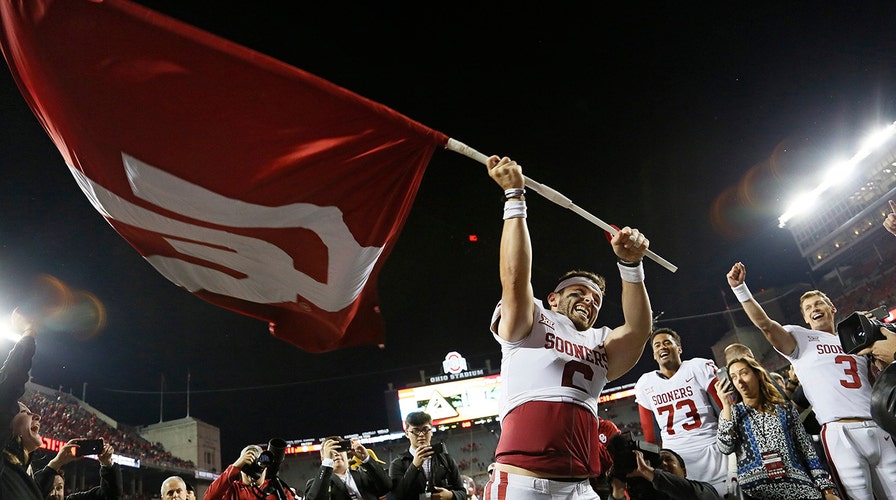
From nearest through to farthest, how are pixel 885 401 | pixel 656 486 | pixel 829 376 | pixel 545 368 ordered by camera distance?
pixel 885 401
pixel 545 368
pixel 656 486
pixel 829 376

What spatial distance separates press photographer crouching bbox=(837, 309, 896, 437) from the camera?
208 centimetres

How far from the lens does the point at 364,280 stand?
207 inches

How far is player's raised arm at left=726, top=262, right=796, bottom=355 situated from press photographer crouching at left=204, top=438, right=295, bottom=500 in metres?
5.75

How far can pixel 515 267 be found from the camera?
3.32m

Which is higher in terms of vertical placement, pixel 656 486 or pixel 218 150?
pixel 218 150

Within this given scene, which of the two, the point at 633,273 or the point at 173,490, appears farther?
the point at 173,490

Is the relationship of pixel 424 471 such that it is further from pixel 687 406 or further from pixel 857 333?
pixel 857 333

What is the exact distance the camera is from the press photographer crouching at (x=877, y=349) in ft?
6.82

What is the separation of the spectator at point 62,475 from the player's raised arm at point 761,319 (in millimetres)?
7156

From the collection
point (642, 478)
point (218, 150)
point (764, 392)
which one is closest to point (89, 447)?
point (218, 150)

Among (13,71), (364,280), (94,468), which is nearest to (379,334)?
(364,280)

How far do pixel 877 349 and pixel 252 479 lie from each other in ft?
23.6

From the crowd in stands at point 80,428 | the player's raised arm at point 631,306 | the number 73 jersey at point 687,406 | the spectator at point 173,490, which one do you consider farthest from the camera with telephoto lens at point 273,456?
the crowd in stands at point 80,428

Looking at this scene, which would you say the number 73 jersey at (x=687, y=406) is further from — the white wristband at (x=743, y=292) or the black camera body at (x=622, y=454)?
the black camera body at (x=622, y=454)
